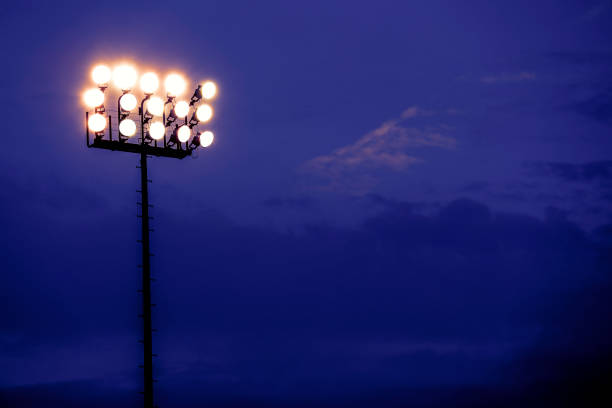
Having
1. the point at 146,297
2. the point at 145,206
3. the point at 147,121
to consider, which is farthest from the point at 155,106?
the point at 146,297

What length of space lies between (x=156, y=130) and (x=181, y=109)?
0.93 m

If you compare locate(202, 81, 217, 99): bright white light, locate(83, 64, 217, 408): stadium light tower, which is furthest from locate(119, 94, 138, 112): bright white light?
locate(202, 81, 217, 99): bright white light

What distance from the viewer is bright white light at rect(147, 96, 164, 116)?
19.1 m

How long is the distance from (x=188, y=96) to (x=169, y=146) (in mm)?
1443

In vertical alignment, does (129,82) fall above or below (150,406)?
above

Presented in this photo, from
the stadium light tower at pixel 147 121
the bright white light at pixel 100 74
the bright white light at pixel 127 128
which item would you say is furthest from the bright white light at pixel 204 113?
the bright white light at pixel 100 74

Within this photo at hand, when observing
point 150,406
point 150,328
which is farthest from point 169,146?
point 150,406

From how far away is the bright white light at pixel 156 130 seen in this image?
18.8 meters

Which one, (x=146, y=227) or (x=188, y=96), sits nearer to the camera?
(x=146, y=227)

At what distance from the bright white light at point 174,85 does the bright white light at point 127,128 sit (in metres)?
1.40

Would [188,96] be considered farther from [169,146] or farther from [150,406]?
[150,406]

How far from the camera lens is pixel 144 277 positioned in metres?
18.1

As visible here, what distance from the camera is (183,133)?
19234mm

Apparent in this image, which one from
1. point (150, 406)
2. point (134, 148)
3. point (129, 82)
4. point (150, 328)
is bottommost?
point (150, 406)
